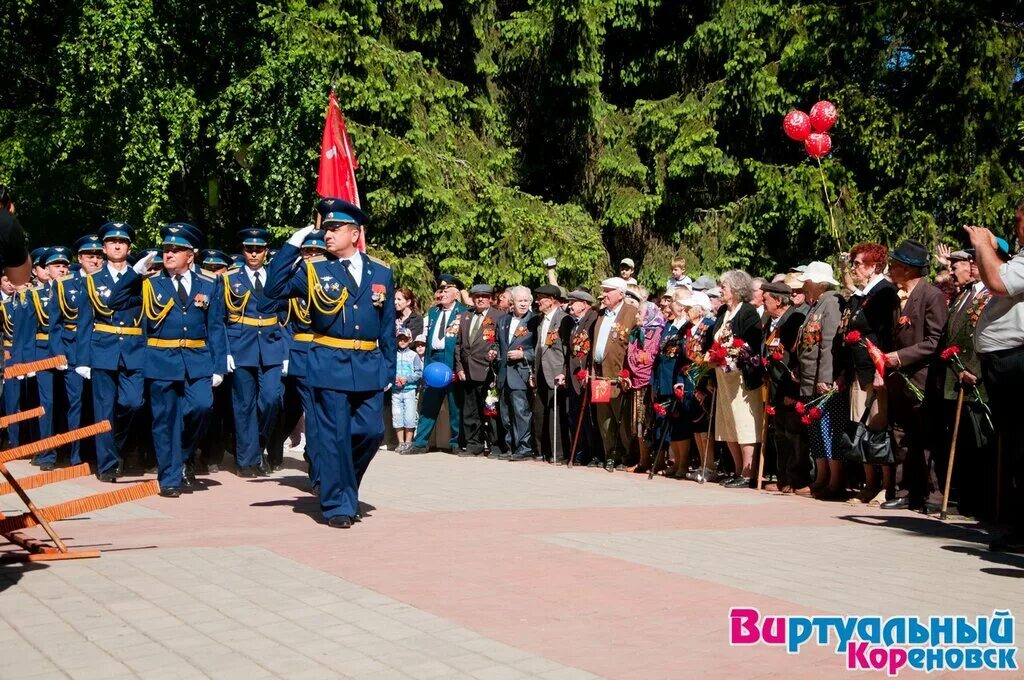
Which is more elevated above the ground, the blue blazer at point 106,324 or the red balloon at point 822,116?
the red balloon at point 822,116

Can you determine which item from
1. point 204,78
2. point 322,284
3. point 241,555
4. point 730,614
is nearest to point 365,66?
point 204,78

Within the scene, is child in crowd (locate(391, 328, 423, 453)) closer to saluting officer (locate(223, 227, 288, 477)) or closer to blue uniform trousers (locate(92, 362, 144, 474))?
saluting officer (locate(223, 227, 288, 477))

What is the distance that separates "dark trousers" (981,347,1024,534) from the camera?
25.3ft

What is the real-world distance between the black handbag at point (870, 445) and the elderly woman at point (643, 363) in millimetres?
3367

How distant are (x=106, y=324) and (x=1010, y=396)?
8.34 metres

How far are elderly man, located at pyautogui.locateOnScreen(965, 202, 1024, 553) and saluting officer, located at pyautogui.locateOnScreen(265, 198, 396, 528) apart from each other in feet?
14.0

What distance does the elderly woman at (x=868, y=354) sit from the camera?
1079 cm

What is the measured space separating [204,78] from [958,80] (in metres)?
15.9

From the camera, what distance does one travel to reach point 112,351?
12.2 metres

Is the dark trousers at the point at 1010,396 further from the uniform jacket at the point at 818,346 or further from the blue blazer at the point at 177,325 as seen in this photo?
the blue blazer at the point at 177,325

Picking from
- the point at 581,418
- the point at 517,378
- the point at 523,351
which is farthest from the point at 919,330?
the point at 517,378

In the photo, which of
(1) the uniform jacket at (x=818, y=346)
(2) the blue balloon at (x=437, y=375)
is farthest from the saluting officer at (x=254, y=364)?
(1) the uniform jacket at (x=818, y=346)

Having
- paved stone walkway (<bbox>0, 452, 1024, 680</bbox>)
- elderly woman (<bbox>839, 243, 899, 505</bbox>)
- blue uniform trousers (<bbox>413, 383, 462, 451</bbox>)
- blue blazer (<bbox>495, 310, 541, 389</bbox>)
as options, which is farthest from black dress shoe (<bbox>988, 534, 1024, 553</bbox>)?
blue uniform trousers (<bbox>413, 383, 462, 451</bbox>)

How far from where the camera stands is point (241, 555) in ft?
25.4
